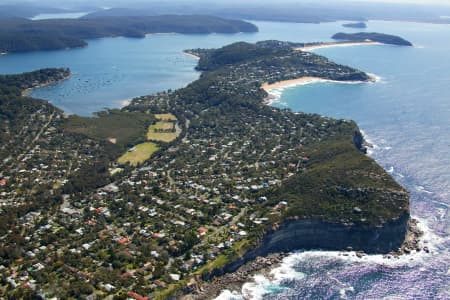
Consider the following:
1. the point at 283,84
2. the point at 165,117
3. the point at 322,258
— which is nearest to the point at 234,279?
the point at 322,258

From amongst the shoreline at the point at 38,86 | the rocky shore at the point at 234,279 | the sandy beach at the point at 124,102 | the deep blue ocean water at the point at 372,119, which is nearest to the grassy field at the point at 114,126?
the deep blue ocean water at the point at 372,119

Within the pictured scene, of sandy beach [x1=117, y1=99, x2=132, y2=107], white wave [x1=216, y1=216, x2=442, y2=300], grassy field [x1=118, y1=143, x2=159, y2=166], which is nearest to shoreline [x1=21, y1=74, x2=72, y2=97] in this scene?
sandy beach [x1=117, y1=99, x2=132, y2=107]

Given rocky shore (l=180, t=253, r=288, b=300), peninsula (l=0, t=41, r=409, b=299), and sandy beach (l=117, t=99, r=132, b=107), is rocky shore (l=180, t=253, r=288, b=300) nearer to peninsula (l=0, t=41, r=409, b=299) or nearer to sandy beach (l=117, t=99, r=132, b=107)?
peninsula (l=0, t=41, r=409, b=299)

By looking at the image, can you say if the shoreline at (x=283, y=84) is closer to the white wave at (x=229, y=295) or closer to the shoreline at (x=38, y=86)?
the shoreline at (x=38, y=86)

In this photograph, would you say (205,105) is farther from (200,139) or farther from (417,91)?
(417,91)

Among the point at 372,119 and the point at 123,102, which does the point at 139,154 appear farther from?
the point at 372,119
